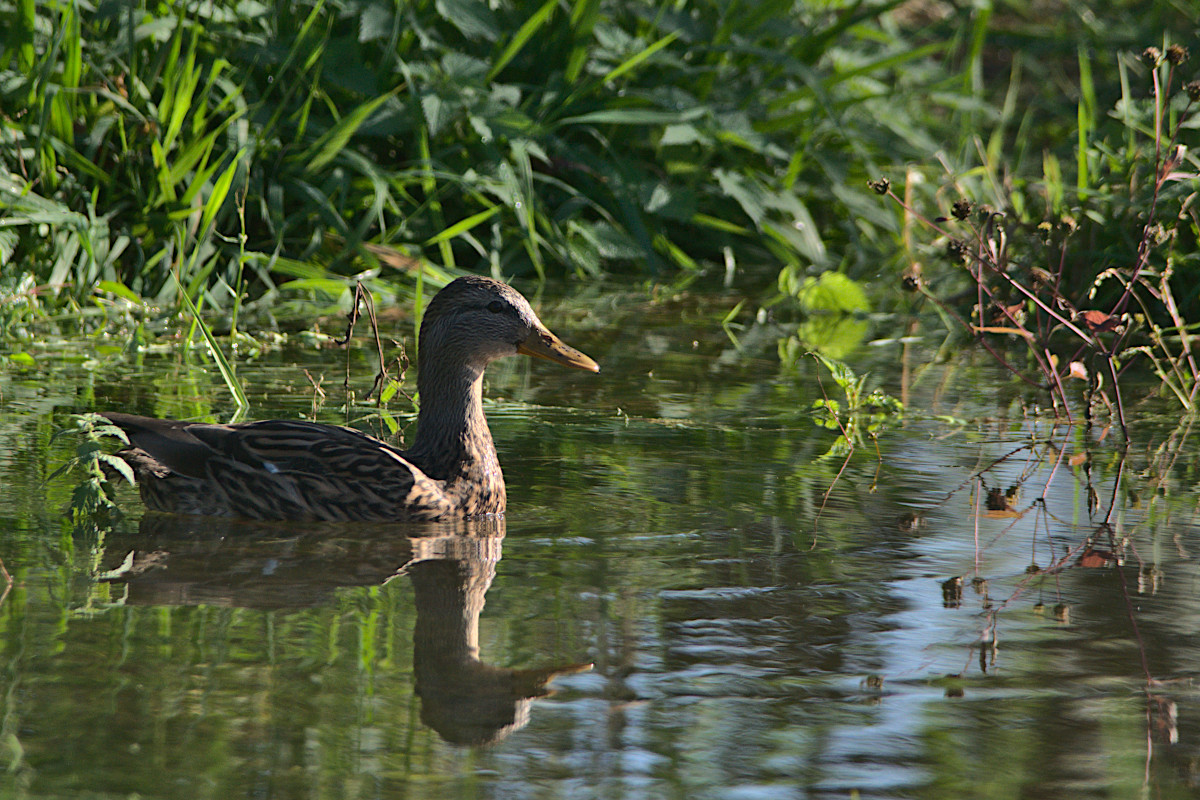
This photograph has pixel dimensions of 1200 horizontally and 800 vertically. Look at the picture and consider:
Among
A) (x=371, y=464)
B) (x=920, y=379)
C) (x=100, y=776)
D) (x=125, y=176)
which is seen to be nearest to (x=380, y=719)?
(x=100, y=776)

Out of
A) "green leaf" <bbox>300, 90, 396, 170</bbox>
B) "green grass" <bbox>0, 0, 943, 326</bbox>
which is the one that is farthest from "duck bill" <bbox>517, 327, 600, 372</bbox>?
"green leaf" <bbox>300, 90, 396, 170</bbox>

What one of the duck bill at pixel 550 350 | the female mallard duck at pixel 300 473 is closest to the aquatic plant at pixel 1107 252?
the duck bill at pixel 550 350

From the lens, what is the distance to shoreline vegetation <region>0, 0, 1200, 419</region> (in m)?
5.85

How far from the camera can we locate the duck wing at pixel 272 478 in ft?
12.4

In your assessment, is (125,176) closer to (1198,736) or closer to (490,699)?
(490,699)

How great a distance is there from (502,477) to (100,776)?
1.86 m

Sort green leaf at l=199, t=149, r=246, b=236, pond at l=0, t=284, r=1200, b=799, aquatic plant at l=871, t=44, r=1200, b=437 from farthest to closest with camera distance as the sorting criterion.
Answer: green leaf at l=199, t=149, r=246, b=236, aquatic plant at l=871, t=44, r=1200, b=437, pond at l=0, t=284, r=1200, b=799

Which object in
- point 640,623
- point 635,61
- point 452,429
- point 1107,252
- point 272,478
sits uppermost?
point 635,61

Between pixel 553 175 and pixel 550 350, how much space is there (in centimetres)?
323

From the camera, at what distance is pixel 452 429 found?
408cm

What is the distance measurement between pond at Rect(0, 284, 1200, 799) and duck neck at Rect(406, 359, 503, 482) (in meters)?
0.16

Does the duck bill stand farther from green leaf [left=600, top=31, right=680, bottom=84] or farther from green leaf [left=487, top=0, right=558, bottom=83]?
green leaf [left=600, top=31, right=680, bottom=84]

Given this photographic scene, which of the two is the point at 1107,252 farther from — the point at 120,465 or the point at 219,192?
the point at 120,465

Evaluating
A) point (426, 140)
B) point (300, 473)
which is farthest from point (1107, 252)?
point (300, 473)
